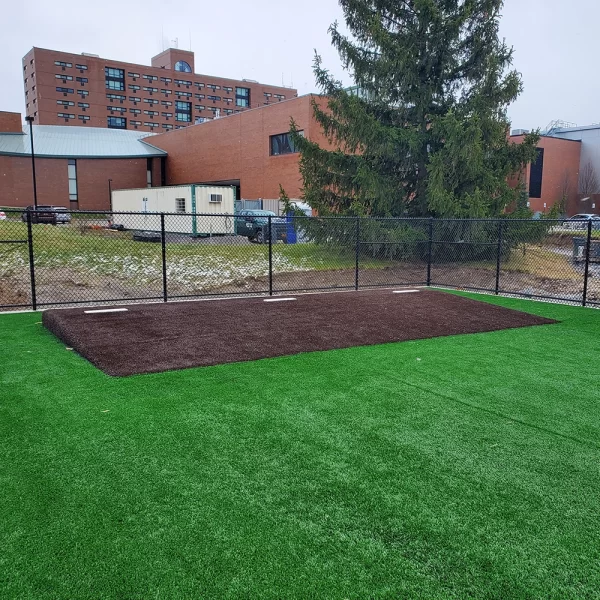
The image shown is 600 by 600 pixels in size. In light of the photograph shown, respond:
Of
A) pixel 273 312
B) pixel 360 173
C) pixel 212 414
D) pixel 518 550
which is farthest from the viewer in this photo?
pixel 360 173

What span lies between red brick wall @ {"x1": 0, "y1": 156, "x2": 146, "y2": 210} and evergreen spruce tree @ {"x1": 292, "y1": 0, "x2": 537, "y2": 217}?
37143 millimetres

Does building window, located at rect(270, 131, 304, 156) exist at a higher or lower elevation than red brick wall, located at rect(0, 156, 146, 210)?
higher

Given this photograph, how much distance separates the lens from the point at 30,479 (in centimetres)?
348

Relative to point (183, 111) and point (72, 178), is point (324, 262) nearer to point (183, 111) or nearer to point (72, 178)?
point (72, 178)

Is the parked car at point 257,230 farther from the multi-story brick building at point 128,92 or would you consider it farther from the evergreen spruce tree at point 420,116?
the multi-story brick building at point 128,92

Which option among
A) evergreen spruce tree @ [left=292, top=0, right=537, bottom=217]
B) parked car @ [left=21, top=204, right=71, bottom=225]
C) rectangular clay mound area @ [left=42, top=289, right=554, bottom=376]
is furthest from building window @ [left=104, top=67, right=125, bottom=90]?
rectangular clay mound area @ [left=42, top=289, right=554, bottom=376]

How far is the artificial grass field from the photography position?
257 cm

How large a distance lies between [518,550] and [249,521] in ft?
4.65

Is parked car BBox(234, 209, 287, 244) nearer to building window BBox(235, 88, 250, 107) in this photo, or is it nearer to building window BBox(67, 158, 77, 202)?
building window BBox(67, 158, 77, 202)

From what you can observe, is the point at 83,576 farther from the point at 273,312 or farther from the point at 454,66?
the point at 454,66

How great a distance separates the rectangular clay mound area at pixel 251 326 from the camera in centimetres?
662

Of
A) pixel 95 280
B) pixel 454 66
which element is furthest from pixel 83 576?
pixel 454 66

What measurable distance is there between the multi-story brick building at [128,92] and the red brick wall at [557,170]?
2082 inches

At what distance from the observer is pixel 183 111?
96.8 metres
